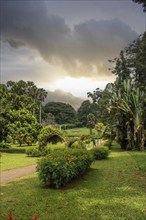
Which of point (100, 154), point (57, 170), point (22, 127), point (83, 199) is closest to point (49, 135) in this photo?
point (100, 154)

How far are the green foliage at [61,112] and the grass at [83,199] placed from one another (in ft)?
331

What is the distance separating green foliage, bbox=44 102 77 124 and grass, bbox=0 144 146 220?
331 feet

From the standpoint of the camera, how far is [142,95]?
1069 inches

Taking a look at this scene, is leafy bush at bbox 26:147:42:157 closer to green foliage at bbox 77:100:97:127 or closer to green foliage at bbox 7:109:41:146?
green foliage at bbox 7:109:41:146

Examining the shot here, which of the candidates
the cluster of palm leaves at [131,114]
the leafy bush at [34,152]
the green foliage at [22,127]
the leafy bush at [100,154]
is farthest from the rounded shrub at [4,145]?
the leafy bush at [100,154]

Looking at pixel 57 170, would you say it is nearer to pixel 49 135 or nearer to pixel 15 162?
pixel 15 162

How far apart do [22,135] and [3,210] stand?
A: 26.6 meters

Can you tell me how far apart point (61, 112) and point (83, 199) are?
106 meters

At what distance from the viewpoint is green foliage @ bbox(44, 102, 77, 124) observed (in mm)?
113838

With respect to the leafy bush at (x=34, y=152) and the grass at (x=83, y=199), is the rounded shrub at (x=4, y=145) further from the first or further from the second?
the grass at (x=83, y=199)

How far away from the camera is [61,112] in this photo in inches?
4532

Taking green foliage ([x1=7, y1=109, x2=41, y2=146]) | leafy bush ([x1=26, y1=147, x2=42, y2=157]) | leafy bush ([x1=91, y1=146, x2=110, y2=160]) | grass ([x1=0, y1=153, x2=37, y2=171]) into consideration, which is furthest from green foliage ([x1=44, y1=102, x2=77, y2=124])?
leafy bush ([x1=91, y1=146, x2=110, y2=160])

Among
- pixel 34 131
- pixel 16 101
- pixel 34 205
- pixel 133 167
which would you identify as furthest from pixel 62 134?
pixel 16 101

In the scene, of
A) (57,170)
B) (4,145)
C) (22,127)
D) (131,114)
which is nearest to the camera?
(57,170)
